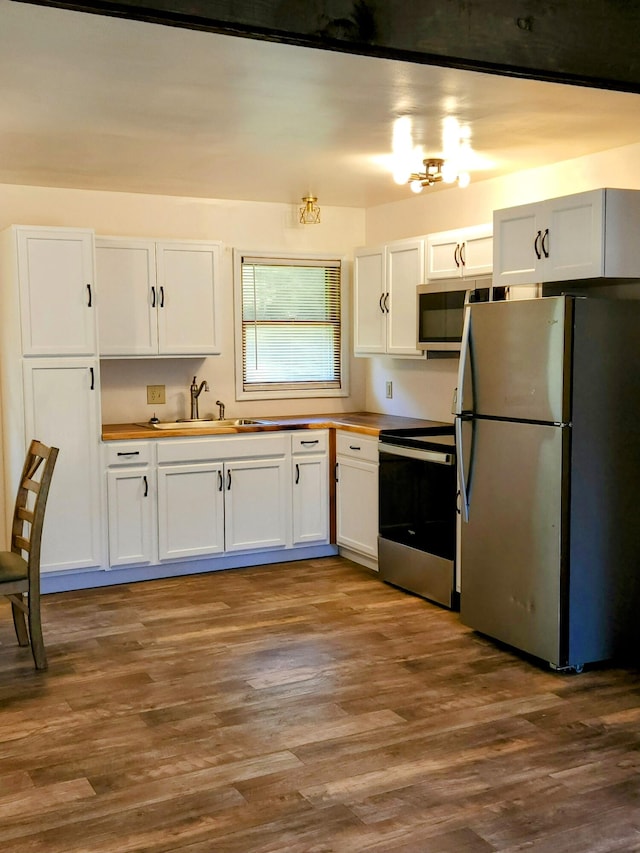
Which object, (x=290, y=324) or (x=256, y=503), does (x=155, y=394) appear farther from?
(x=290, y=324)

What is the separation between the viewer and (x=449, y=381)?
5.46 metres

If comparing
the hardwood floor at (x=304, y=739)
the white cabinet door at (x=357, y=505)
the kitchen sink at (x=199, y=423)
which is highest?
the kitchen sink at (x=199, y=423)

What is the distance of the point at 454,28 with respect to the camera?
7.23 feet

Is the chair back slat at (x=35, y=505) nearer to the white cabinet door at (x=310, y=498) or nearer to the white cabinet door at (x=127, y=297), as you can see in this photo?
the white cabinet door at (x=127, y=297)

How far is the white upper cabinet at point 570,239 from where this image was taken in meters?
3.67

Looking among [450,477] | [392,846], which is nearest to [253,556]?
[450,477]

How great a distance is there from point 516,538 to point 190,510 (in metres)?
2.09

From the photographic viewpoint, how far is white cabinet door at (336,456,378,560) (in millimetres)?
5238

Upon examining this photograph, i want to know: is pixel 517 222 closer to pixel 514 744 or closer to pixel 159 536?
pixel 514 744

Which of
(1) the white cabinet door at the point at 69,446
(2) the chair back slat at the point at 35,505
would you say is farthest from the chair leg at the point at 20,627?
(1) the white cabinet door at the point at 69,446

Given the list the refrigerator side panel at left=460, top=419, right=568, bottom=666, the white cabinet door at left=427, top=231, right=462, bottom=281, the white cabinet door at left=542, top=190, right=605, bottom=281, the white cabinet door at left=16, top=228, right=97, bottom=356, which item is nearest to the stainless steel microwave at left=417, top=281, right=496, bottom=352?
the white cabinet door at left=427, top=231, right=462, bottom=281

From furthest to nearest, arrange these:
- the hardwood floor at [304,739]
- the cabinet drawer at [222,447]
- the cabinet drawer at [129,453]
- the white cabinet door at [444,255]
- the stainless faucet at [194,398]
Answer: the stainless faucet at [194,398]
the cabinet drawer at [222,447]
the cabinet drawer at [129,453]
the white cabinet door at [444,255]
the hardwood floor at [304,739]

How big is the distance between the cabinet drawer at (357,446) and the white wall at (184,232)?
71cm

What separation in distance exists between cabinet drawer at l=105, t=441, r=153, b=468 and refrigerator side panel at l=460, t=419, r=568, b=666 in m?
1.92
